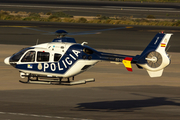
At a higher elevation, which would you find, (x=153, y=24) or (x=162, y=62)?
(x=153, y=24)

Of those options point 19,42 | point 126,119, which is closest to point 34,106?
point 126,119

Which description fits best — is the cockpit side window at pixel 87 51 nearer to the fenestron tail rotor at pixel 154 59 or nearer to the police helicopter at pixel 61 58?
the police helicopter at pixel 61 58

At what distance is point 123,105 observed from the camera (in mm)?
21172

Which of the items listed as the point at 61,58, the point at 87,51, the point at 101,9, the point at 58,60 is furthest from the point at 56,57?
the point at 101,9

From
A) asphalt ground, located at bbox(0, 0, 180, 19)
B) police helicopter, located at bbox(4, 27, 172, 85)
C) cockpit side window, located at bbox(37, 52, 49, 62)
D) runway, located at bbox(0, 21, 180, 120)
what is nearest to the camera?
runway, located at bbox(0, 21, 180, 120)

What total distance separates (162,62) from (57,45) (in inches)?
282

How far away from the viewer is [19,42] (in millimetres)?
54719

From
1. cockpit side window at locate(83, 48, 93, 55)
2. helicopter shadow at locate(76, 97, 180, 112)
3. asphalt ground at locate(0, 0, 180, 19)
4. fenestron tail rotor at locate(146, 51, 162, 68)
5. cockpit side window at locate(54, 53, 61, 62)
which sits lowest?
helicopter shadow at locate(76, 97, 180, 112)

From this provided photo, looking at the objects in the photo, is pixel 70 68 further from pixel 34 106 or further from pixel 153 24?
pixel 153 24

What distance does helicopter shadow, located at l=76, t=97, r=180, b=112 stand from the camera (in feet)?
66.4

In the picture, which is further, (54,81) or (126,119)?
(54,81)

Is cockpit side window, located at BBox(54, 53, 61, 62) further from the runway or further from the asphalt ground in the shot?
the asphalt ground

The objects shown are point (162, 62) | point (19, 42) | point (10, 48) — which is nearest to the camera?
point (162, 62)

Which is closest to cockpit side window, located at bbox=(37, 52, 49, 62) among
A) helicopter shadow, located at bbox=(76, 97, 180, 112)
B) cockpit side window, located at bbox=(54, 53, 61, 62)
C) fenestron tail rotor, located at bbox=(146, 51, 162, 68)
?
cockpit side window, located at bbox=(54, 53, 61, 62)
